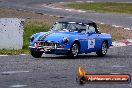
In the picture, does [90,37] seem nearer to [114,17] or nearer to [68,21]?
[68,21]

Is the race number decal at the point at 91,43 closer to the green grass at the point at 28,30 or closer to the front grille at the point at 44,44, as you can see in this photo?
the front grille at the point at 44,44

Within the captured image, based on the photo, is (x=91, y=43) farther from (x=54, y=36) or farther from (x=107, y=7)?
(x=107, y=7)

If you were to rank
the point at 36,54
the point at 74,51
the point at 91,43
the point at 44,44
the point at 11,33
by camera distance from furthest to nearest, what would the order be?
the point at 11,33 < the point at 91,43 < the point at 36,54 < the point at 74,51 < the point at 44,44

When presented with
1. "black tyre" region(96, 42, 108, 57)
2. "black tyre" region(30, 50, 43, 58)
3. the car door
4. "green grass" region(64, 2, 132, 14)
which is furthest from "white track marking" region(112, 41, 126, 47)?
"green grass" region(64, 2, 132, 14)

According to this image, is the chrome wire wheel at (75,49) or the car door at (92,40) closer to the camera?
the chrome wire wheel at (75,49)

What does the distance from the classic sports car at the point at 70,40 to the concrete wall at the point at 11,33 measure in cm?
275

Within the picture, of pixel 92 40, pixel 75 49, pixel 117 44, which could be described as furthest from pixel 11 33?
pixel 117 44

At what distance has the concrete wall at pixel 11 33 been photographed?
22.2 metres

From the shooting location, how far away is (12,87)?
1107cm

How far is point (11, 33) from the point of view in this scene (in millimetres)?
22453

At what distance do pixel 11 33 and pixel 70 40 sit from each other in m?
4.23

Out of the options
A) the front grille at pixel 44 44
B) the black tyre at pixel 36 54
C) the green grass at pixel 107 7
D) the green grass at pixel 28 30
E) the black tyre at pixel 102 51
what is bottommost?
the green grass at pixel 107 7

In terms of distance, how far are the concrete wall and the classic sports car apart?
9.03ft

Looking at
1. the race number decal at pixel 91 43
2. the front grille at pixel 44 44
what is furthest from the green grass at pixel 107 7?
the front grille at pixel 44 44
